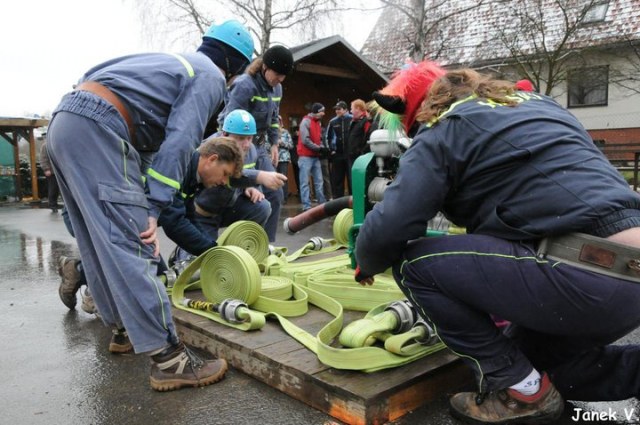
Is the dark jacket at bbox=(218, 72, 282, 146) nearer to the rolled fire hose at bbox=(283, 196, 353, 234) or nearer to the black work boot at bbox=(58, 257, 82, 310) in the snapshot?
the rolled fire hose at bbox=(283, 196, 353, 234)

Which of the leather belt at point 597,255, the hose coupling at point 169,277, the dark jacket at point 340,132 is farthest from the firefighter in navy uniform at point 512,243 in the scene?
the dark jacket at point 340,132

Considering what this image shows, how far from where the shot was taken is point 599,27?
1977 centimetres

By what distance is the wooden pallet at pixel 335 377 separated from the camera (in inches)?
85.1

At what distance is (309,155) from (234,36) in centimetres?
828

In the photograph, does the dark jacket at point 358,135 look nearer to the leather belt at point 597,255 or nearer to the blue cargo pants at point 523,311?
the blue cargo pants at point 523,311

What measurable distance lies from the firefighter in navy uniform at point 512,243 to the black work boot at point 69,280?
2.50 meters

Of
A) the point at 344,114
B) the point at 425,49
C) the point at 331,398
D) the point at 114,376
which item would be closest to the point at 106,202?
the point at 114,376

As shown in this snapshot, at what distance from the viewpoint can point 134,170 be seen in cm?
255

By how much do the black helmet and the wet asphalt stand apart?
2.84m

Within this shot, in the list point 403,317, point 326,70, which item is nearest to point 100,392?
point 403,317

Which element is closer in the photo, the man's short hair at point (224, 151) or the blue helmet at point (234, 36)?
the blue helmet at point (234, 36)

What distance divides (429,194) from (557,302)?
22.6 inches

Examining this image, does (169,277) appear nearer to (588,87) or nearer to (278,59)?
(278,59)

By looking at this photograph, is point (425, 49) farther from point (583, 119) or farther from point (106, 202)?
point (106, 202)
